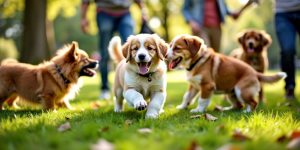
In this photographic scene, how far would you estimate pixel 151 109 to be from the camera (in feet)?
18.3

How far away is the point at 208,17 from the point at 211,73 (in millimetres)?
2426

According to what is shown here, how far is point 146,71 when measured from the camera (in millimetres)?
5688

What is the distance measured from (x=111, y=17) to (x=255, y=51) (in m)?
2.99

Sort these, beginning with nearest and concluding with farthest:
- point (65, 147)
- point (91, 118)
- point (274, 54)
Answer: point (65, 147)
point (91, 118)
point (274, 54)

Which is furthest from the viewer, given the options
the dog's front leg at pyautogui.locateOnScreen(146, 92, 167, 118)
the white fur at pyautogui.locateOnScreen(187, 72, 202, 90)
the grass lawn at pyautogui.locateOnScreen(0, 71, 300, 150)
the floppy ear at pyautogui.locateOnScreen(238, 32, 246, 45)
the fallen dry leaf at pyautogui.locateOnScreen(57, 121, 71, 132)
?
the floppy ear at pyautogui.locateOnScreen(238, 32, 246, 45)

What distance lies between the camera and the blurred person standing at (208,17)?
8.98m

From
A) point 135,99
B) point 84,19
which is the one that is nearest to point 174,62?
point 135,99

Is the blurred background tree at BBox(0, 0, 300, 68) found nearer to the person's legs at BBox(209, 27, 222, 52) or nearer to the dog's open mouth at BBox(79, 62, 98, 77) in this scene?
Answer: the person's legs at BBox(209, 27, 222, 52)

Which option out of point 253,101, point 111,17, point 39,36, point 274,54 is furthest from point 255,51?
point 274,54

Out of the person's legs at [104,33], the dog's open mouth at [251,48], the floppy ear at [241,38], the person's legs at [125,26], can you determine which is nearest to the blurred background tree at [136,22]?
the person's legs at [104,33]

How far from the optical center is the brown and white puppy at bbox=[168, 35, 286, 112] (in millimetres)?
6574

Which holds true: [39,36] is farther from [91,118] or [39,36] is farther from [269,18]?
[269,18]

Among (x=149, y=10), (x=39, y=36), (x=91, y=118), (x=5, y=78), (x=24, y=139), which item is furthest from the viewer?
(x=149, y=10)

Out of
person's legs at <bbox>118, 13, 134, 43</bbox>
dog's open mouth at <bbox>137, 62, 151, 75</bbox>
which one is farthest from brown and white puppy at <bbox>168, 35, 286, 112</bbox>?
person's legs at <bbox>118, 13, 134, 43</bbox>
